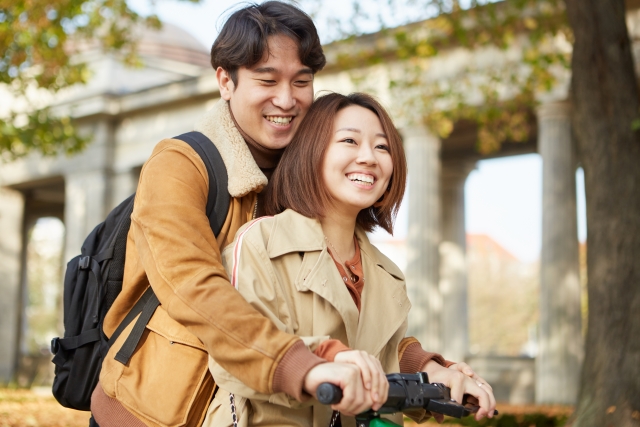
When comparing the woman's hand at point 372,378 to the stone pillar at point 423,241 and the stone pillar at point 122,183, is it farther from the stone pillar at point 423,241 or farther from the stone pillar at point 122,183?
the stone pillar at point 122,183

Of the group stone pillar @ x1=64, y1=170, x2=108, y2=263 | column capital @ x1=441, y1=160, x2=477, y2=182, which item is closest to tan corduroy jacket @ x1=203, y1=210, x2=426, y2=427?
column capital @ x1=441, y1=160, x2=477, y2=182

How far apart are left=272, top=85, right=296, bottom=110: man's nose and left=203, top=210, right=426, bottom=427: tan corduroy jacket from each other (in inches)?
17.4

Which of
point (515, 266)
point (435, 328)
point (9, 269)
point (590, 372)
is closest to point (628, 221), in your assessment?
point (590, 372)

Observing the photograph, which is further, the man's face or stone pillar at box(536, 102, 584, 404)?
stone pillar at box(536, 102, 584, 404)

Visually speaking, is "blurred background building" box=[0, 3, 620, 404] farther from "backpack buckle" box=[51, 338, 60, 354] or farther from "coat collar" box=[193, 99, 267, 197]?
"backpack buckle" box=[51, 338, 60, 354]

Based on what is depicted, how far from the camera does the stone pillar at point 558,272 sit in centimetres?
1647

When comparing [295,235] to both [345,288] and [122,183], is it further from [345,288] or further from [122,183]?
[122,183]

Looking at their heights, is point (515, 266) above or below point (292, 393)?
below

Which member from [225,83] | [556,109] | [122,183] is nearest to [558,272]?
[556,109]

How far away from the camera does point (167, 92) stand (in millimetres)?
24172

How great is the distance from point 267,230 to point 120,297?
2.05ft

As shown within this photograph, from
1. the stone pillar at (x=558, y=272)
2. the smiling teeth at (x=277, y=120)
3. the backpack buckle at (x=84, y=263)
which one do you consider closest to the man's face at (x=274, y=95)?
the smiling teeth at (x=277, y=120)

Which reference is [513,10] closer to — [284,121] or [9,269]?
[284,121]

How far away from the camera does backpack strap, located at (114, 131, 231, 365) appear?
2.66 m
